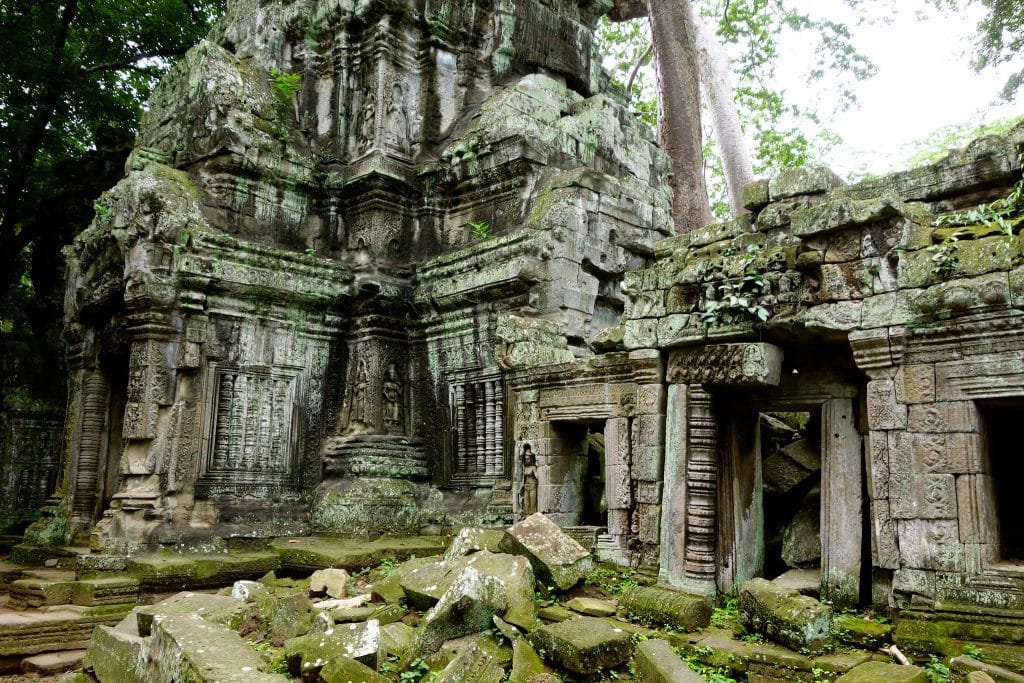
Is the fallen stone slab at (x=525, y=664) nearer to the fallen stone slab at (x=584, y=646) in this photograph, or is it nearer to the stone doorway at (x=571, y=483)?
the fallen stone slab at (x=584, y=646)

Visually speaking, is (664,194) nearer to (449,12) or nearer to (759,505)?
(449,12)

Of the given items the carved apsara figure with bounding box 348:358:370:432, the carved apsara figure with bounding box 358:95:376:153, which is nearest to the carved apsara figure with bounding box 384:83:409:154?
the carved apsara figure with bounding box 358:95:376:153

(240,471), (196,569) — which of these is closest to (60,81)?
(240,471)

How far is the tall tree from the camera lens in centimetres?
1585

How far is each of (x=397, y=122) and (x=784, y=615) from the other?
9.43 meters

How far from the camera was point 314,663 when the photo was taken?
528cm

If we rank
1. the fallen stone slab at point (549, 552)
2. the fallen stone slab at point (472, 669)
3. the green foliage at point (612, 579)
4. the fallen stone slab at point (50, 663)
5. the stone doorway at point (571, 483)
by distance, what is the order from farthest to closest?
the stone doorway at point (571, 483) < the fallen stone slab at point (50, 663) < the green foliage at point (612, 579) < the fallen stone slab at point (549, 552) < the fallen stone slab at point (472, 669)

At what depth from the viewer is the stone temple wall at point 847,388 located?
516 centimetres

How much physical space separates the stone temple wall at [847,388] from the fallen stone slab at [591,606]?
0.64 metres

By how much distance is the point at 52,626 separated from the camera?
7.62 metres

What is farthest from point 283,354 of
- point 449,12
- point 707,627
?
A: point 707,627

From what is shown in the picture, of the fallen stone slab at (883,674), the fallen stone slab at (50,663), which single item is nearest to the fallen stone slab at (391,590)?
the fallen stone slab at (50,663)

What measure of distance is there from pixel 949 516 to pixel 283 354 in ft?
27.8

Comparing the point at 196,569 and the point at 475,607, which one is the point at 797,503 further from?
the point at 196,569
